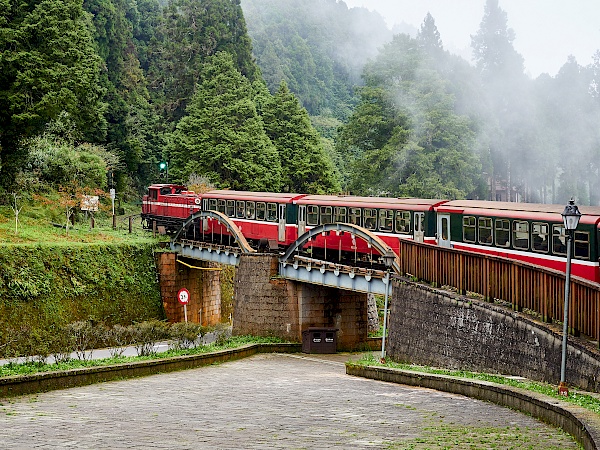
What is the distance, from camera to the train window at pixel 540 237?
2494 cm

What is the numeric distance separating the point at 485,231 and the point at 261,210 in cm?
1607

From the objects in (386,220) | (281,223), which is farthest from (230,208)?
(386,220)

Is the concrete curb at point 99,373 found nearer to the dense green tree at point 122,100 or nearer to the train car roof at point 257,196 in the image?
the train car roof at point 257,196

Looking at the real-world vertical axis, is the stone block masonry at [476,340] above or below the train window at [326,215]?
below

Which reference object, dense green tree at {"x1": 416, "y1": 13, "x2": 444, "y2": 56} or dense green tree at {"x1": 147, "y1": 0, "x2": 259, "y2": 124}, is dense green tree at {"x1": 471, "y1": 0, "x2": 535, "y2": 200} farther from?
dense green tree at {"x1": 147, "y1": 0, "x2": 259, "y2": 124}

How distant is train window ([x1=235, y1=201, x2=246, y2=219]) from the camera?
4353 centimetres

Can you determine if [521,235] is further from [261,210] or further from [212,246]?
[212,246]

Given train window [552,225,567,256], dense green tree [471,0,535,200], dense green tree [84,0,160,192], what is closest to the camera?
train window [552,225,567,256]

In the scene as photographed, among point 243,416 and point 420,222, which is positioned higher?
point 420,222

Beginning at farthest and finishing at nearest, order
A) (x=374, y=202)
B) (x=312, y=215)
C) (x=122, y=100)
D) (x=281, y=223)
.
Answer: (x=122, y=100)
(x=281, y=223)
(x=312, y=215)
(x=374, y=202)

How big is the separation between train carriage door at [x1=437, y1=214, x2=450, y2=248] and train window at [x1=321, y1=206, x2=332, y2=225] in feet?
23.3

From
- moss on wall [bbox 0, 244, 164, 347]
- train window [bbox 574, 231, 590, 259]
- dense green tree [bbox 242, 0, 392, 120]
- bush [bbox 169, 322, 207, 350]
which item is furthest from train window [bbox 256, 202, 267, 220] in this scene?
dense green tree [bbox 242, 0, 392, 120]

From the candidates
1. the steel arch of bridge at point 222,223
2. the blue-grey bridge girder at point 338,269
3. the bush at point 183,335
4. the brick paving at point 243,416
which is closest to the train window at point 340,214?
the blue-grey bridge girder at point 338,269

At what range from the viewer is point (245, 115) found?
2569 inches
